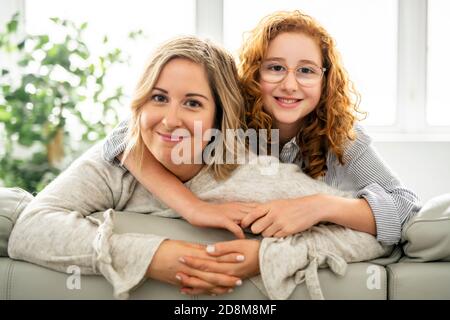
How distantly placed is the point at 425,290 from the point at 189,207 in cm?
55

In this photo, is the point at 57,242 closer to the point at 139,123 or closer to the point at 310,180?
the point at 139,123

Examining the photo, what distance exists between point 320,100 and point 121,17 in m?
1.97

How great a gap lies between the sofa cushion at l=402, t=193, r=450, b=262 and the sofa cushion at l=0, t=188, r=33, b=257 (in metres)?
0.90

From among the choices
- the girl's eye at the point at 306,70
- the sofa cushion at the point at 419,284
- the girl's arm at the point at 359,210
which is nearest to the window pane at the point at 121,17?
the girl's eye at the point at 306,70

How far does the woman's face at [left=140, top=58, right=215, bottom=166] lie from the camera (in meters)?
1.39

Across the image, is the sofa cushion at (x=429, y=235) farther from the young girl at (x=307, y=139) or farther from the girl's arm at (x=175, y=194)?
the girl's arm at (x=175, y=194)

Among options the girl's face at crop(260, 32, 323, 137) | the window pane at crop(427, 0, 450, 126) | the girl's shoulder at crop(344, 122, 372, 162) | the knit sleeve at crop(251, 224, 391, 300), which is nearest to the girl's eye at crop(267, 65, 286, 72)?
the girl's face at crop(260, 32, 323, 137)

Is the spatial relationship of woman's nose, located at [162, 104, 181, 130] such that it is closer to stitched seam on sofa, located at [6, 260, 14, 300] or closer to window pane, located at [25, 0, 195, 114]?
stitched seam on sofa, located at [6, 260, 14, 300]

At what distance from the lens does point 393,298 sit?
4.24ft

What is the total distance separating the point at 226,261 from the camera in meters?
1.24

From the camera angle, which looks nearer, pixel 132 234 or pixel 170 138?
pixel 132 234

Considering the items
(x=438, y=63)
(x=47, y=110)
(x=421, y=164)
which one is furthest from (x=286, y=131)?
(x=438, y=63)

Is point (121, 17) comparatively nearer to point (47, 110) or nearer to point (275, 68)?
point (47, 110)
